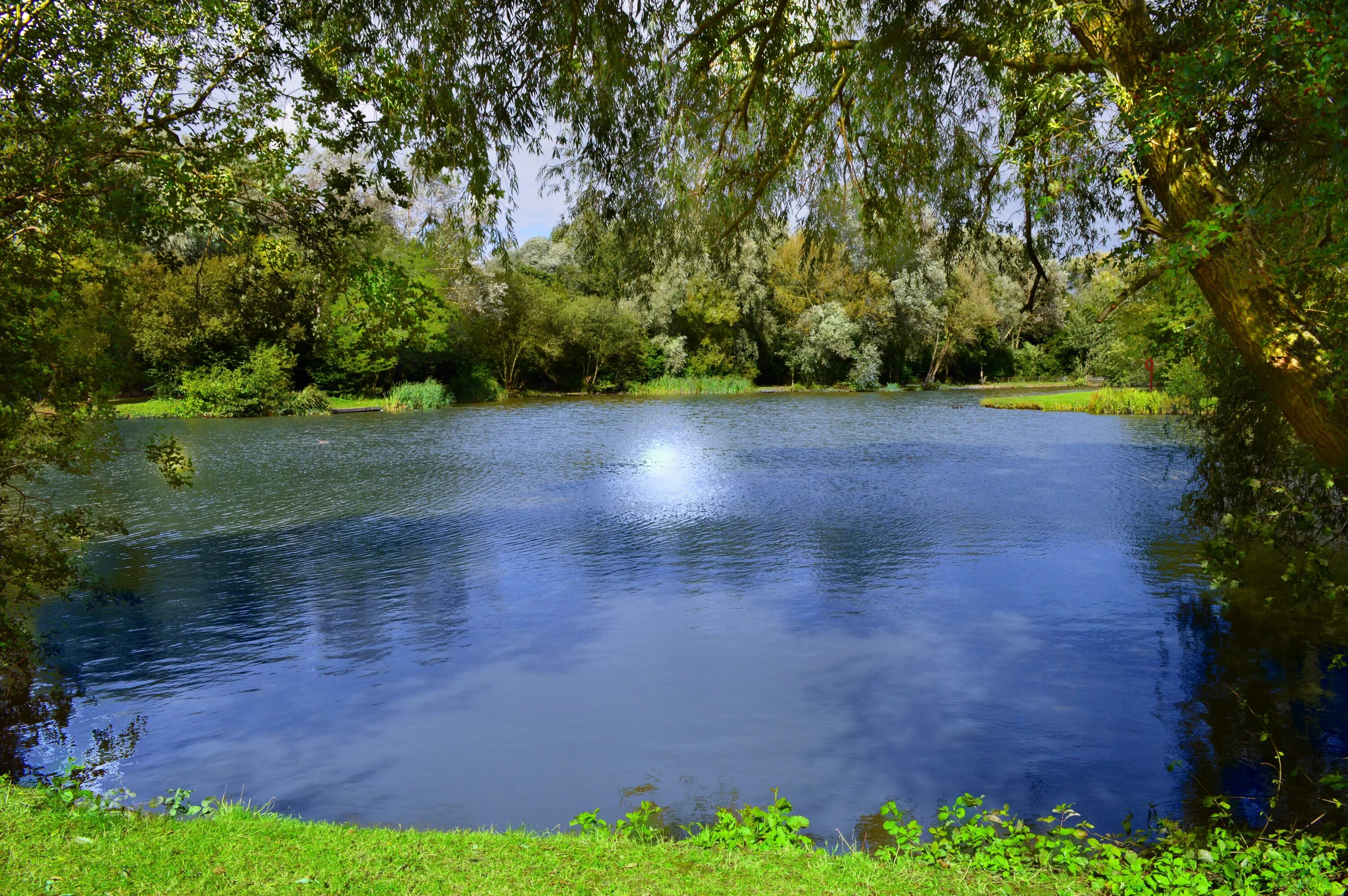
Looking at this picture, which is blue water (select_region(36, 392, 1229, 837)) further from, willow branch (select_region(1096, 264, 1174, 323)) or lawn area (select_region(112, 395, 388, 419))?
lawn area (select_region(112, 395, 388, 419))

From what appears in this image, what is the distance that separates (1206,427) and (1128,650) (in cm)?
327

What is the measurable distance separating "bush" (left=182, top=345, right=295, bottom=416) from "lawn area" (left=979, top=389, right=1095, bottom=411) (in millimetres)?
25475

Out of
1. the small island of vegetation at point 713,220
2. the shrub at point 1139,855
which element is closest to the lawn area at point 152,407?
the small island of vegetation at point 713,220

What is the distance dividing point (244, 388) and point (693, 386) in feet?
63.8

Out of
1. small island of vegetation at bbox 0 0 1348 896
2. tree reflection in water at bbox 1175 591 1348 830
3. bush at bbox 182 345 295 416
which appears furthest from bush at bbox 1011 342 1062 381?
tree reflection in water at bbox 1175 591 1348 830

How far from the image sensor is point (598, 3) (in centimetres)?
645

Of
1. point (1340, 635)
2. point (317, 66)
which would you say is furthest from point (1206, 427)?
point (317, 66)

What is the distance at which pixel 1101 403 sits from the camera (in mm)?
28312

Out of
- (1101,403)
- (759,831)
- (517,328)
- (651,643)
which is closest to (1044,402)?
(1101,403)

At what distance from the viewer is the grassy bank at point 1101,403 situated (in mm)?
26281

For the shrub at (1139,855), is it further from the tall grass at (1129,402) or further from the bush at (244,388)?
the bush at (244,388)

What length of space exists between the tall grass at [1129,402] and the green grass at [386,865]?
25.0 meters

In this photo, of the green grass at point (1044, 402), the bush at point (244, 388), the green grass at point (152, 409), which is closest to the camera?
the green grass at point (152, 409)

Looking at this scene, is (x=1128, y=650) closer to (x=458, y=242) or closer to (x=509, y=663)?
(x=509, y=663)
